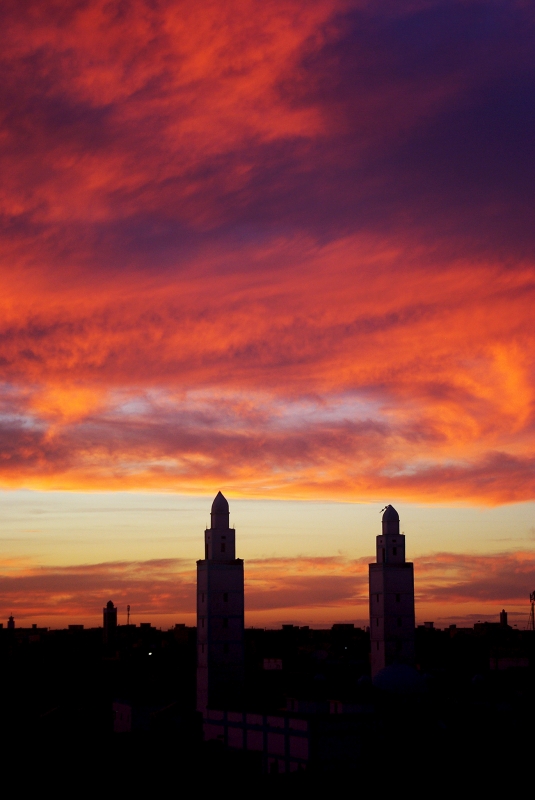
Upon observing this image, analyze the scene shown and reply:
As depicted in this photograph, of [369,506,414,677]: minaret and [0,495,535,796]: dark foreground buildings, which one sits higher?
[369,506,414,677]: minaret

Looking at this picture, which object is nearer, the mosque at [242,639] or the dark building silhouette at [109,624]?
the mosque at [242,639]

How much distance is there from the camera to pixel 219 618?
72.1 m

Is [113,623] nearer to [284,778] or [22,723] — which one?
[22,723]

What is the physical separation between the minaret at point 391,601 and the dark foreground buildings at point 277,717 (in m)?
0.10

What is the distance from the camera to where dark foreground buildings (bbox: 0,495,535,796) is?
57844 mm

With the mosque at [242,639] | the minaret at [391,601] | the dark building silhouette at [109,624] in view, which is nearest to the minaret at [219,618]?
the mosque at [242,639]

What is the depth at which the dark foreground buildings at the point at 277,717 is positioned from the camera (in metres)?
57.8

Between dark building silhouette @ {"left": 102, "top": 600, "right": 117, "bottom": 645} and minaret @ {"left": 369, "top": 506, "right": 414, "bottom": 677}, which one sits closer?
minaret @ {"left": 369, "top": 506, "right": 414, "bottom": 677}

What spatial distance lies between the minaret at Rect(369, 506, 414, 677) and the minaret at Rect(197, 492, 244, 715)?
54.3 ft

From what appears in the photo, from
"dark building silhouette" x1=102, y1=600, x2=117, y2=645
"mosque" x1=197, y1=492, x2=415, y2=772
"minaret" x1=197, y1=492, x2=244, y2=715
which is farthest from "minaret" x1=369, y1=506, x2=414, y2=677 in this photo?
"dark building silhouette" x1=102, y1=600, x2=117, y2=645

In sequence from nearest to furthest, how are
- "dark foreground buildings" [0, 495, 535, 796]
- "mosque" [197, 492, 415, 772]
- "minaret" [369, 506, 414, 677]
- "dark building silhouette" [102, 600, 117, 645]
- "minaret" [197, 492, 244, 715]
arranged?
"dark foreground buildings" [0, 495, 535, 796] → "mosque" [197, 492, 415, 772] → "minaret" [197, 492, 244, 715] → "minaret" [369, 506, 414, 677] → "dark building silhouette" [102, 600, 117, 645]

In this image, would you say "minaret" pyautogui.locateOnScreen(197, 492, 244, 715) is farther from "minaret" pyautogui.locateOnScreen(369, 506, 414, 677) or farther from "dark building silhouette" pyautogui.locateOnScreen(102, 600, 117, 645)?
"dark building silhouette" pyautogui.locateOnScreen(102, 600, 117, 645)

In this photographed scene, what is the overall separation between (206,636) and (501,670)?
3423 centimetres

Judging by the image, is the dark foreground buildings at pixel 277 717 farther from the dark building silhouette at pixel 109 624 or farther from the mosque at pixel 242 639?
the dark building silhouette at pixel 109 624
